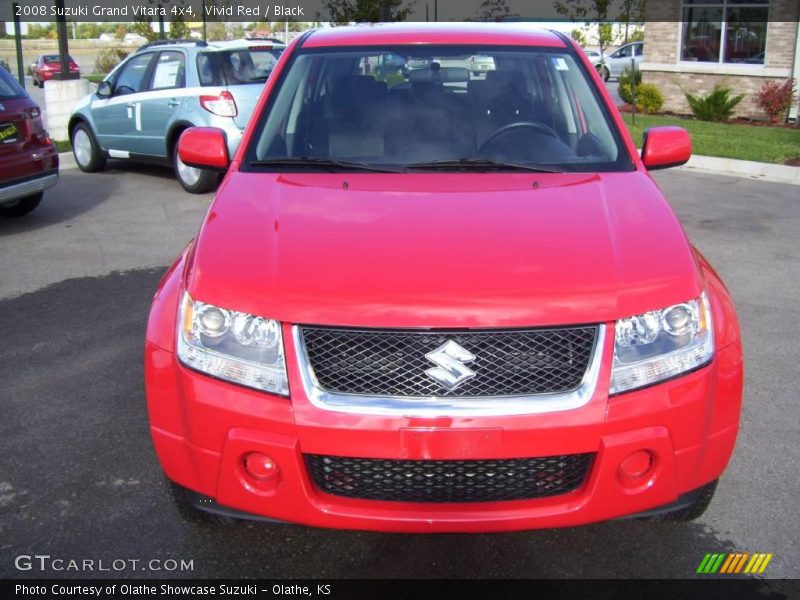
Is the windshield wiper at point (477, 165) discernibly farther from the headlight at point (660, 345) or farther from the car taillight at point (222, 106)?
the car taillight at point (222, 106)

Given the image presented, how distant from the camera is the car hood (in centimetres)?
266

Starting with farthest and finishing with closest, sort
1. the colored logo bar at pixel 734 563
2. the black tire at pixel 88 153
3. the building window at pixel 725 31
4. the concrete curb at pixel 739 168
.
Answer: the building window at pixel 725 31 < the black tire at pixel 88 153 < the concrete curb at pixel 739 168 < the colored logo bar at pixel 734 563

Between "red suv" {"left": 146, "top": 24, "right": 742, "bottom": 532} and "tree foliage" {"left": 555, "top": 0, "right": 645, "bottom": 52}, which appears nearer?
"red suv" {"left": 146, "top": 24, "right": 742, "bottom": 532}

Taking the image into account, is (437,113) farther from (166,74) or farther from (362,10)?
(362,10)

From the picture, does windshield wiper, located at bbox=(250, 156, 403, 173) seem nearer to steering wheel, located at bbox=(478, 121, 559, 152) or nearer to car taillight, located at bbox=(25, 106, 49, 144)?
steering wheel, located at bbox=(478, 121, 559, 152)

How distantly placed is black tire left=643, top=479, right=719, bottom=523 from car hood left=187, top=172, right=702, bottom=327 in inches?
26.2

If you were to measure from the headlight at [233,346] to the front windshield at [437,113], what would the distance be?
1119 millimetres

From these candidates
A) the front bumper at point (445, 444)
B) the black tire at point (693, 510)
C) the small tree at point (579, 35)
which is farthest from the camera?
the small tree at point (579, 35)

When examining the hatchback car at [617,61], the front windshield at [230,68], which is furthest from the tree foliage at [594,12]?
the front windshield at [230,68]

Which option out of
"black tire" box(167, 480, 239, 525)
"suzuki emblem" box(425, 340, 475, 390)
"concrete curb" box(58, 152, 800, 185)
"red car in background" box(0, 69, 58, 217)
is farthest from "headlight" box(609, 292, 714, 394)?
"concrete curb" box(58, 152, 800, 185)

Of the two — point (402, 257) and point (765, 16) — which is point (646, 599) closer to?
point (402, 257)

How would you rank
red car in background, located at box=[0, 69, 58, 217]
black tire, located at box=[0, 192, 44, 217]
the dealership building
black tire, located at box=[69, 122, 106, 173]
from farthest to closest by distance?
1. the dealership building
2. black tire, located at box=[69, 122, 106, 173]
3. black tire, located at box=[0, 192, 44, 217]
4. red car in background, located at box=[0, 69, 58, 217]

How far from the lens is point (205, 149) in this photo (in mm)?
4207

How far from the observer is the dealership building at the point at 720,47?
18516 mm
